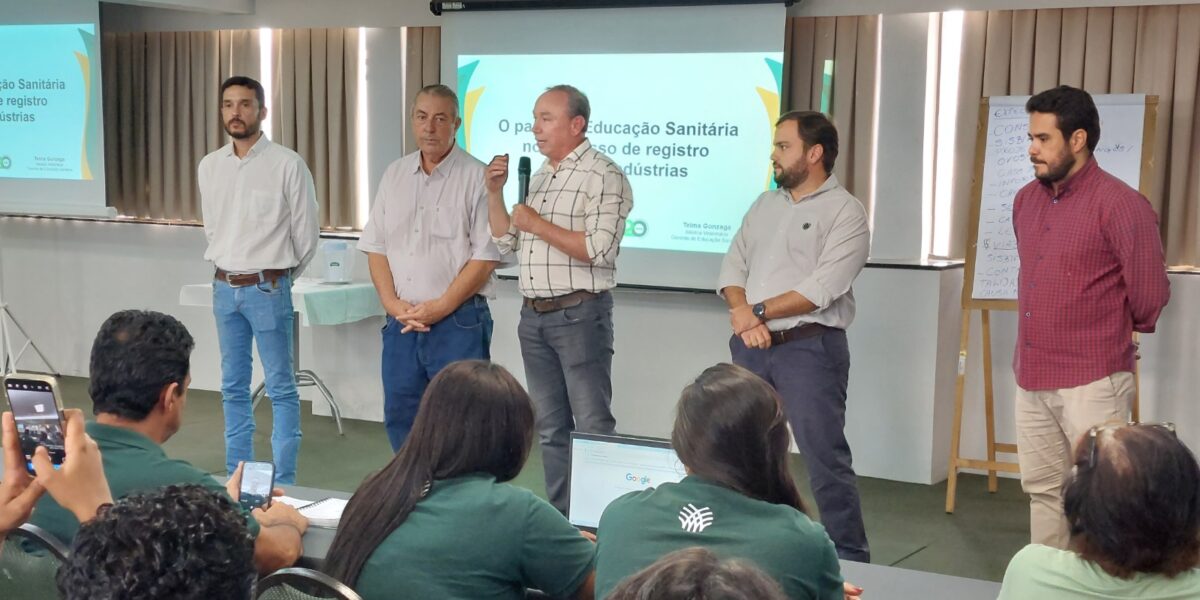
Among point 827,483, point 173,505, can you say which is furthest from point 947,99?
point 173,505

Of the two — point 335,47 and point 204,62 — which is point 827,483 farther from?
point 204,62

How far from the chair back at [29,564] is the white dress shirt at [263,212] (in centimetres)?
266

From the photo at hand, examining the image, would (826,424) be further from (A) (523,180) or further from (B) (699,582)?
(B) (699,582)

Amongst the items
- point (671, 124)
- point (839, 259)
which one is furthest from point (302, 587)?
point (671, 124)

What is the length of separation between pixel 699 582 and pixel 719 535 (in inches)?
37.0

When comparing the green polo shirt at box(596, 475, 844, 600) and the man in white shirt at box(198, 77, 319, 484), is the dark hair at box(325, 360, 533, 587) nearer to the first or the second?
the green polo shirt at box(596, 475, 844, 600)

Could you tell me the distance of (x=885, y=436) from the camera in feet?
18.5

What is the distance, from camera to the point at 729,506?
1.94 m

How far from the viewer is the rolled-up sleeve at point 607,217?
405cm

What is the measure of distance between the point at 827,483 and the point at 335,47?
412 centimetres

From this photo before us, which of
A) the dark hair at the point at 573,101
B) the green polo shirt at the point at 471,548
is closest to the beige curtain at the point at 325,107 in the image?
the dark hair at the point at 573,101

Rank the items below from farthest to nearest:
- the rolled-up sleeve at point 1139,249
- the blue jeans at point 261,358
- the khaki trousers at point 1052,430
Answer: the blue jeans at point 261,358
the khaki trousers at point 1052,430
the rolled-up sleeve at point 1139,249

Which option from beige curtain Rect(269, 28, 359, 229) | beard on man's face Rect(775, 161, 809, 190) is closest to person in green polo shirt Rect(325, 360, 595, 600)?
beard on man's face Rect(775, 161, 809, 190)

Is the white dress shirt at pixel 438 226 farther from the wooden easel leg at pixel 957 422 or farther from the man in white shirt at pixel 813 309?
the wooden easel leg at pixel 957 422
